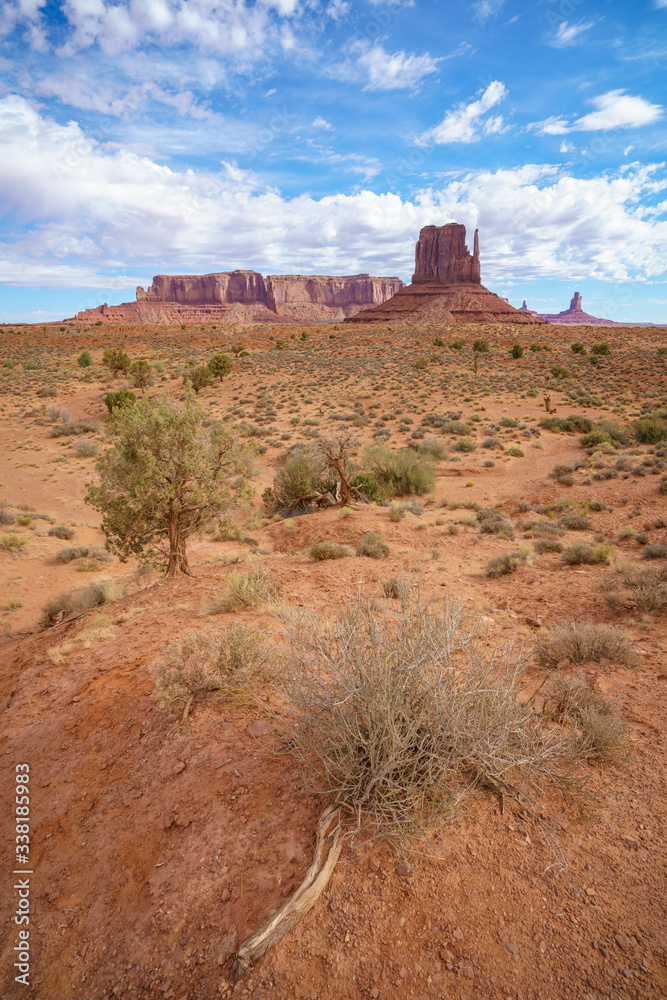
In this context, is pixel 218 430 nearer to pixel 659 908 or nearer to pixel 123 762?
pixel 123 762

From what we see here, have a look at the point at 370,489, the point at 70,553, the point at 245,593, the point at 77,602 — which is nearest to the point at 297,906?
the point at 245,593

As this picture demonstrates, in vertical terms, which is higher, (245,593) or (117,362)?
(117,362)

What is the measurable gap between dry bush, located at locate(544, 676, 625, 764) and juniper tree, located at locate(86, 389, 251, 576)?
20.3ft

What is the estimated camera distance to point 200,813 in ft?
10.5

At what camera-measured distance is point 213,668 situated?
15.1 feet

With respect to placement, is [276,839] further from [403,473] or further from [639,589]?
[403,473]

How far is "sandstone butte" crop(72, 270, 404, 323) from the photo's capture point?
152 m

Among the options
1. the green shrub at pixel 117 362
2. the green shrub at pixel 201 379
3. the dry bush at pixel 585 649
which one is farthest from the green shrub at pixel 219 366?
the dry bush at pixel 585 649

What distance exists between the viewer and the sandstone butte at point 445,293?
88.8m

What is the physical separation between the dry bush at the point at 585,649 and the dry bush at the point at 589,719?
1055 millimetres

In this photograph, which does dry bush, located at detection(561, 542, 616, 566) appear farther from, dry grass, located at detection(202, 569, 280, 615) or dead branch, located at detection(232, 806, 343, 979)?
dead branch, located at detection(232, 806, 343, 979)

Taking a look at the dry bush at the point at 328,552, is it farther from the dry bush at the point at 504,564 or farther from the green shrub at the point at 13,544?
the green shrub at the point at 13,544

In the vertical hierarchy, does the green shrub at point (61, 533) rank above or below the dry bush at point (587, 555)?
below

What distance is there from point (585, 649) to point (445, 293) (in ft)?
360
